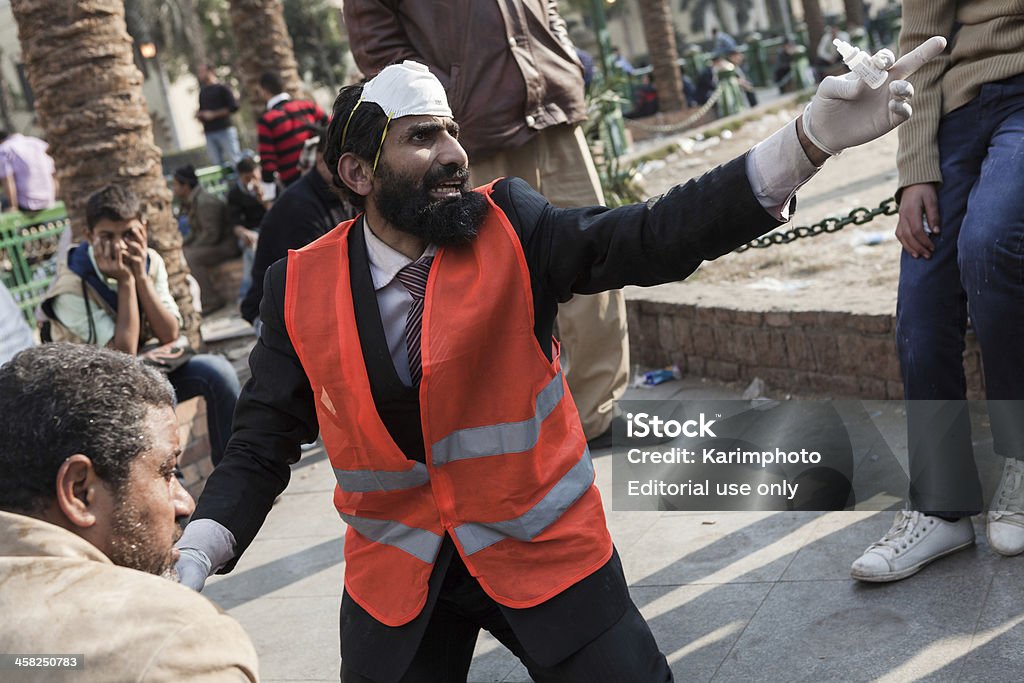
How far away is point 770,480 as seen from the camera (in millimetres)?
4355

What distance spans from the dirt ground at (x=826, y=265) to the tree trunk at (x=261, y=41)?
217 inches

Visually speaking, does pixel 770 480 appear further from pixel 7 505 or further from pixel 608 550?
pixel 7 505

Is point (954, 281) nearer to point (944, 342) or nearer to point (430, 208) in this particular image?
point (944, 342)

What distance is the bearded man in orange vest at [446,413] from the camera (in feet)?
8.35

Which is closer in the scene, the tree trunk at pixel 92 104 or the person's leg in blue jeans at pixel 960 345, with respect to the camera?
the person's leg in blue jeans at pixel 960 345

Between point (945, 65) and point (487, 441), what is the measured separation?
1.98m

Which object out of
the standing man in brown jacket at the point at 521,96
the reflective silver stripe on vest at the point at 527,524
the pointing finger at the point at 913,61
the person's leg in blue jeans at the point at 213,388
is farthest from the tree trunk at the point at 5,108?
the pointing finger at the point at 913,61

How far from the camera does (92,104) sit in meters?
7.06

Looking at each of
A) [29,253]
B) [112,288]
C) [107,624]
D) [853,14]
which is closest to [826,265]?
[112,288]

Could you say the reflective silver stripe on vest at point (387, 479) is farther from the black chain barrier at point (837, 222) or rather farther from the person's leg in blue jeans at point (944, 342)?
the black chain barrier at point (837, 222)

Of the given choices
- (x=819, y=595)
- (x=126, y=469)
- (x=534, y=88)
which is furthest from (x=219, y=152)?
(x=126, y=469)

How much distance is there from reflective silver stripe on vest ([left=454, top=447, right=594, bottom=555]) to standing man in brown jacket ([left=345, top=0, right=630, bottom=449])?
2.25 meters

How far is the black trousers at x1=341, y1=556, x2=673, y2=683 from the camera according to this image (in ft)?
8.17

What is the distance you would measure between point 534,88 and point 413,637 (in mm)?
2680
